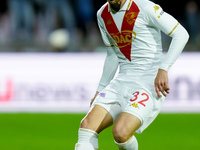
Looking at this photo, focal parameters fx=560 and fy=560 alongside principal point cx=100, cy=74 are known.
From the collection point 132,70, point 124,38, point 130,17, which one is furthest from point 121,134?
point 130,17

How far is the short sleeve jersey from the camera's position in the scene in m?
5.00

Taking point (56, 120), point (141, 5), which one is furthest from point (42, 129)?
point (141, 5)

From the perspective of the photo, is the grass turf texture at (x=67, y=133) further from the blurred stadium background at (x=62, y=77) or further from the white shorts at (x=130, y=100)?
the white shorts at (x=130, y=100)

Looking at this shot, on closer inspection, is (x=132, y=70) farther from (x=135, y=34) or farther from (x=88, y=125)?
(x=88, y=125)

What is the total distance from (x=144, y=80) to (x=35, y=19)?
26.8ft

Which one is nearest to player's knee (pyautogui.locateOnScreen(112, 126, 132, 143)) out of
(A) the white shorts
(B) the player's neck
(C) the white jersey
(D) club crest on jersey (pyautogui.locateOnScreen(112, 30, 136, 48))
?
(A) the white shorts

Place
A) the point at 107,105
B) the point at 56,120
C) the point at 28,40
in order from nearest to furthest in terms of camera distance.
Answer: the point at 107,105, the point at 56,120, the point at 28,40

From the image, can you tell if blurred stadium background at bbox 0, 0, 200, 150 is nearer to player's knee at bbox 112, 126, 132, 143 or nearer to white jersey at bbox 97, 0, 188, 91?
white jersey at bbox 97, 0, 188, 91

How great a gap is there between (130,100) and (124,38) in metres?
0.59

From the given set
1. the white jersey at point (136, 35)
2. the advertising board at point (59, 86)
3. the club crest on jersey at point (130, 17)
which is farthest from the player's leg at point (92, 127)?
the advertising board at point (59, 86)

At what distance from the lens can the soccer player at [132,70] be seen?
478 cm

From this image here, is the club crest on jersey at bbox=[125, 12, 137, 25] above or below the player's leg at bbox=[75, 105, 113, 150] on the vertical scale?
above

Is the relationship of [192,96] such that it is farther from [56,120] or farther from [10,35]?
[10,35]

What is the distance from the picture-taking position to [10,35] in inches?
496
